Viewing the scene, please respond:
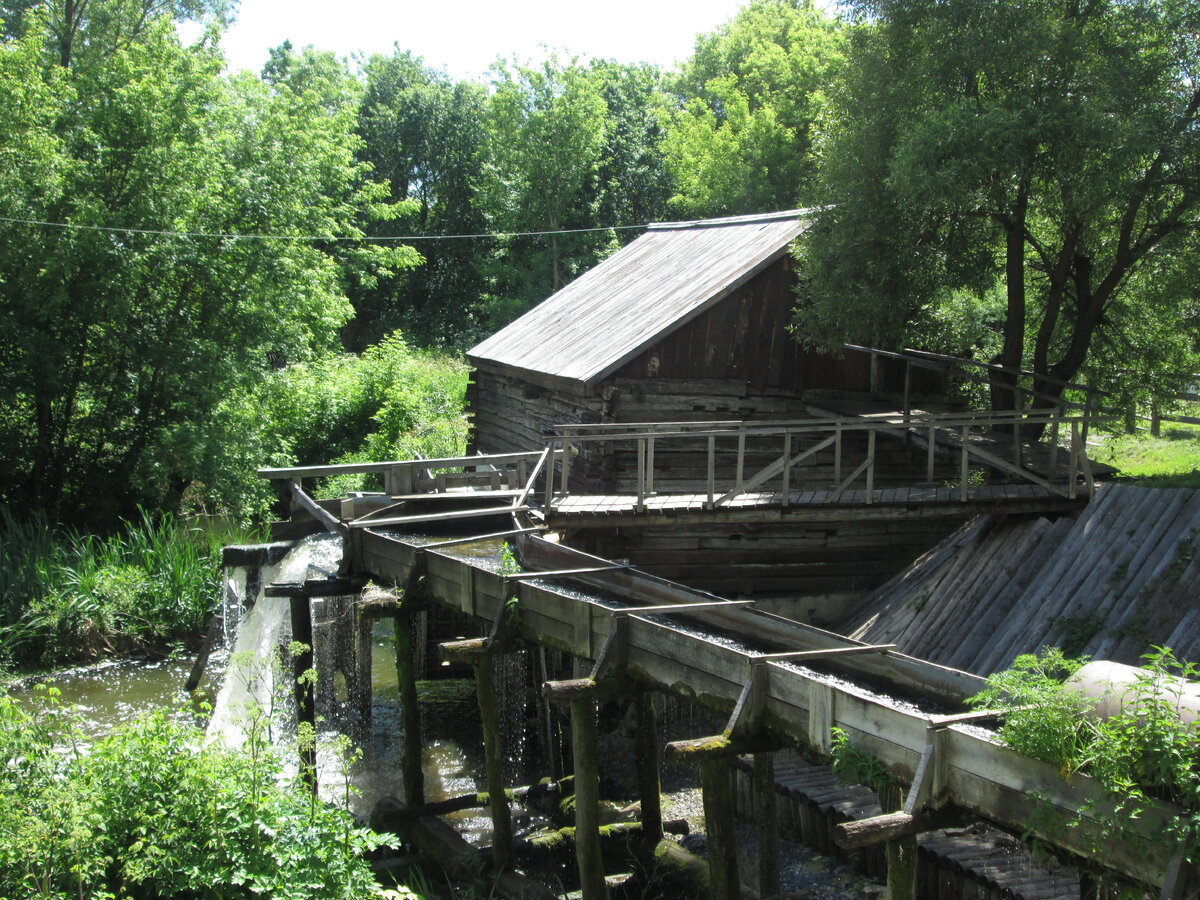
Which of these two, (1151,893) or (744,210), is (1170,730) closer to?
(1151,893)

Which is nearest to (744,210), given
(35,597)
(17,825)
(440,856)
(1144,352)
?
(1144,352)

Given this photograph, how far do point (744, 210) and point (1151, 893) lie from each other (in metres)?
32.2

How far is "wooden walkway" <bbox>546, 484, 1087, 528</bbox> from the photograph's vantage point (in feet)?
36.9

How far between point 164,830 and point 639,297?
481 inches

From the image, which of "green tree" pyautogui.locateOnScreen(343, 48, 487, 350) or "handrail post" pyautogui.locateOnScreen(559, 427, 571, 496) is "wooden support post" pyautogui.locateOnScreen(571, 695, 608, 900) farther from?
"green tree" pyautogui.locateOnScreen(343, 48, 487, 350)

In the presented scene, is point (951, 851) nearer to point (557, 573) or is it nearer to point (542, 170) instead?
point (557, 573)

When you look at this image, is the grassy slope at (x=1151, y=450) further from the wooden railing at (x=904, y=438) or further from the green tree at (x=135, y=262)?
the green tree at (x=135, y=262)

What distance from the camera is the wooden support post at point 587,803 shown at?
7387 millimetres

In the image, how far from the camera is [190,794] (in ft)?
22.6

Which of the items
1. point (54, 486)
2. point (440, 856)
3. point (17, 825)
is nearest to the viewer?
point (17, 825)

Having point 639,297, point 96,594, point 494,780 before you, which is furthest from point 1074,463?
point 96,594

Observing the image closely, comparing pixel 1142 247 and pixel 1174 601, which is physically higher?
pixel 1142 247

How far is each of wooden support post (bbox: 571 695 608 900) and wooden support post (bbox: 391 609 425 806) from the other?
2.69m

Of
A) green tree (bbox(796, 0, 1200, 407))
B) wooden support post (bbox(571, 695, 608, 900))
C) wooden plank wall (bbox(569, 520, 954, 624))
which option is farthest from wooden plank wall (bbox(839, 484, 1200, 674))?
wooden support post (bbox(571, 695, 608, 900))
